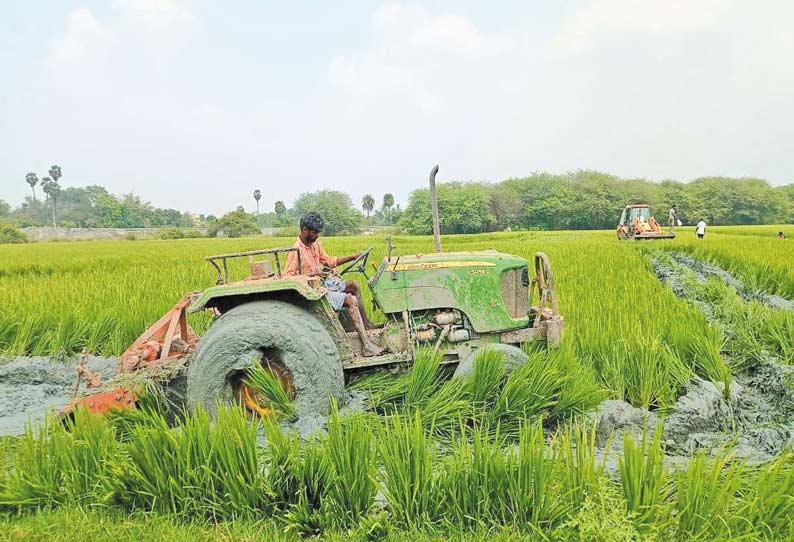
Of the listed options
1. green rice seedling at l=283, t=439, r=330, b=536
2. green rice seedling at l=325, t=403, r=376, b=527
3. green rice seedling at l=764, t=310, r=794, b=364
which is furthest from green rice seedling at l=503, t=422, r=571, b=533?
green rice seedling at l=764, t=310, r=794, b=364

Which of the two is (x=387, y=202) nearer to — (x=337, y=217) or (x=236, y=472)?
(x=337, y=217)

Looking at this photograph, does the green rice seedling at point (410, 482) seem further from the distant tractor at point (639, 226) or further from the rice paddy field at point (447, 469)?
the distant tractor at point (639, 226)

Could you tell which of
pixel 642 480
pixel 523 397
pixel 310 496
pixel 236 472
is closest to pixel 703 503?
pixel 642 480

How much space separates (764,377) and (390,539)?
11.8ft

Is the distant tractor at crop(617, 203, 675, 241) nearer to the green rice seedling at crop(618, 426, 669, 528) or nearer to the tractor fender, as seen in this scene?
the tractor fender

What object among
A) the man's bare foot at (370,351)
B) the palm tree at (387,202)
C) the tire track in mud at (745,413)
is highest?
the palm tree at (387,202)

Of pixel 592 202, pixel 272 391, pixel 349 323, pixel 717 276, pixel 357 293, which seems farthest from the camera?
pixel 592 202

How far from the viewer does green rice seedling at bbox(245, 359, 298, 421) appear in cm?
298

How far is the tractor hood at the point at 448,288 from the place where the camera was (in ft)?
12.4

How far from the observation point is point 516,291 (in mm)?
3949

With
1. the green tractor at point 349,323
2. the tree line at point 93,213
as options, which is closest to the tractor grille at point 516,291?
the green tractor at point 349,323

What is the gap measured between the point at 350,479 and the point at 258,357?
43.7 inches

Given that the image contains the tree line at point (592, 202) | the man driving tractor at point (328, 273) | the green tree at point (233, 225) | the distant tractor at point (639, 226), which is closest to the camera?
the man driving tractor at point (328, 273)

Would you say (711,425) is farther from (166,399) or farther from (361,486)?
(166,399)
